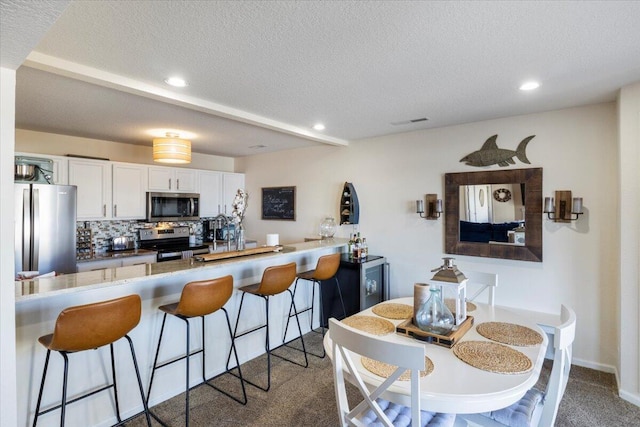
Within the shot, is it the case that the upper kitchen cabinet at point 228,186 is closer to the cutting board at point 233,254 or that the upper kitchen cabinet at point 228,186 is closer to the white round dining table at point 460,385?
the cutting board at point 233,254

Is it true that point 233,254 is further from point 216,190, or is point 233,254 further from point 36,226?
point 216,190

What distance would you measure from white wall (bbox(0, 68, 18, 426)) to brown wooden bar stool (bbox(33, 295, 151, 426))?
0.17 meters

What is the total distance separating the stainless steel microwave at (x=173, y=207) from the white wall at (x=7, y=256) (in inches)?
134

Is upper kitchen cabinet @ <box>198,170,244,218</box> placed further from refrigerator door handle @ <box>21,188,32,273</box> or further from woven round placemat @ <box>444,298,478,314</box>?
woven round placemat @ <box>444,298,478,314</box>

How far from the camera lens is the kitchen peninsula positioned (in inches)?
73.6

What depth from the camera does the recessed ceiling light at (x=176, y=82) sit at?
238 cm

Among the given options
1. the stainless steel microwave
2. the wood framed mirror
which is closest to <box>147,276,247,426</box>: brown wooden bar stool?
the wood framed mirror

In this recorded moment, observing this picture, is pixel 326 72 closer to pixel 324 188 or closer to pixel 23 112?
pixel 324 188

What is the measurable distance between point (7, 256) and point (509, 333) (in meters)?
2.61

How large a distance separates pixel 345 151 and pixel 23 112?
3569mm

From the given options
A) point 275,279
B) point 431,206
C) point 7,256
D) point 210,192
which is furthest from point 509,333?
point 210,192

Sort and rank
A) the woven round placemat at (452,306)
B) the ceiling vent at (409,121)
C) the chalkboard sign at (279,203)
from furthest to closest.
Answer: the chalkboard sign at (279,203) → the ceiling vent at (409,121) → the woven round placemat at (452,306)

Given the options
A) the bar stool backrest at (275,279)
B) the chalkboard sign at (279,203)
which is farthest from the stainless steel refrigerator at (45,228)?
the chalkboard sign at (279,203)

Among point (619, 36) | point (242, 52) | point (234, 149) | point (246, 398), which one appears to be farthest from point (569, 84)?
point (234, 149)
